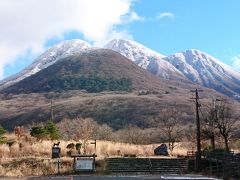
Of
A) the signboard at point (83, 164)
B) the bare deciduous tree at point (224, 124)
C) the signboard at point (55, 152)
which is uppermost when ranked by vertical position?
the bare deciduous tree at point (224, 124)

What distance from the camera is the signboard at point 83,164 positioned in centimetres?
5378

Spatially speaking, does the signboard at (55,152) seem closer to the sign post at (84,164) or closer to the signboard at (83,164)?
the sign post at (84,164)

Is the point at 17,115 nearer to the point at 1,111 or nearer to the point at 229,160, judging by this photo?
the point at 1,111

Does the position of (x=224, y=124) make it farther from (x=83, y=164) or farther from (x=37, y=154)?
(x=37, y=154)

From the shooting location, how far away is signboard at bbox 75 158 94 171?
53781 millimetres

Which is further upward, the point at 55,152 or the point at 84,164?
the point at 55,152

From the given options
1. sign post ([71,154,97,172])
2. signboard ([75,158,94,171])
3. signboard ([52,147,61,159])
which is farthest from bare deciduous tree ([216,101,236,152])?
signboard ([52,147,61,159])

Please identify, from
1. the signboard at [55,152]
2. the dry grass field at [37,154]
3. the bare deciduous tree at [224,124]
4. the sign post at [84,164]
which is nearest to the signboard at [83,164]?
the sign post at [84,164]

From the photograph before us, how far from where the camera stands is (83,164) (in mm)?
53812

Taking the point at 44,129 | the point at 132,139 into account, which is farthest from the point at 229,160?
the point at 132,139

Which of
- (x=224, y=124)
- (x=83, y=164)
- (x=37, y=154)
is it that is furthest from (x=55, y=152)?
(x=224, y=124)

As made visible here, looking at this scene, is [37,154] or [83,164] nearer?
[83,164]

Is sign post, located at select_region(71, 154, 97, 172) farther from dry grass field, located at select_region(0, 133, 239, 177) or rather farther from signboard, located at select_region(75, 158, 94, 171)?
dry grass field, located at select_region(0, 133, 239, 177)

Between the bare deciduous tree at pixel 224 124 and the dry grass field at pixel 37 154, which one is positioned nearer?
the dry grass field at pixel 37 154
